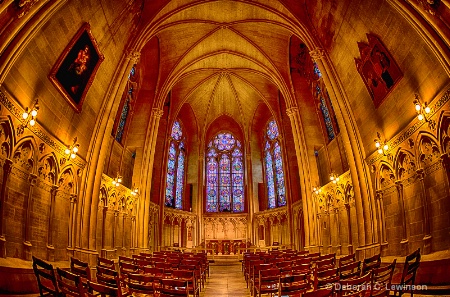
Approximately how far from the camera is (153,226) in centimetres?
2473

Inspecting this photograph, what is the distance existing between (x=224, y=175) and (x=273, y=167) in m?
5.51

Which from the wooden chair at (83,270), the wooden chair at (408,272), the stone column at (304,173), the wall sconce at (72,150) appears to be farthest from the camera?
the stone column at (304,173)

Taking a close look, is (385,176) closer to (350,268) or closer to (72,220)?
(350,268)

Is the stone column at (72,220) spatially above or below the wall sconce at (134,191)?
below

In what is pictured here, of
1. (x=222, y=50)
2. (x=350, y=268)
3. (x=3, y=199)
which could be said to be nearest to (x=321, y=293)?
(x=350, y=268)

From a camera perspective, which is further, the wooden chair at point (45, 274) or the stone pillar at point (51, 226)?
the stone pillar at point (51, 226)

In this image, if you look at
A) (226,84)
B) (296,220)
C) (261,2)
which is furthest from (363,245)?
(226,84)

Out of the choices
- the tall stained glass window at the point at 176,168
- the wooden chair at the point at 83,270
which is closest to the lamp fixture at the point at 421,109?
the wooden chair at the point at 83,270

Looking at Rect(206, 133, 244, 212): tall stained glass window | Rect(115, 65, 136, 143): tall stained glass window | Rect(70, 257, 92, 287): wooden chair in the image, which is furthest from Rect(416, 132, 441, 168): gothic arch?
Rect(206, 133, 244, 212): tall stained glass window

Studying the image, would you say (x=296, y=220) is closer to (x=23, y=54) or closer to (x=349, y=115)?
(x=349, y=115)

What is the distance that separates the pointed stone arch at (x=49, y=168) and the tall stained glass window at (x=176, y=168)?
17042 mm

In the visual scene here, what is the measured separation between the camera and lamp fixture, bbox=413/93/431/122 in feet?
33.1

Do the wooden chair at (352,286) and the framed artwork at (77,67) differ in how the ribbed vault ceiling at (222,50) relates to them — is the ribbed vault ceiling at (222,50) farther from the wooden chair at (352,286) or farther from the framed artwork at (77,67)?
the wooden chair at (352,286)

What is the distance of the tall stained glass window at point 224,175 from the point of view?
32438mm
